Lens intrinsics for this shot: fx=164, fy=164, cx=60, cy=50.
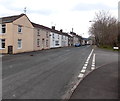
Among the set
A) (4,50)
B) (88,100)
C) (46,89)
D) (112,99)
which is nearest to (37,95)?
(46,89)

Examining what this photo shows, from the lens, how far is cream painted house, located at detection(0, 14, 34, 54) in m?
25.7

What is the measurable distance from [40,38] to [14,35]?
1151 cm

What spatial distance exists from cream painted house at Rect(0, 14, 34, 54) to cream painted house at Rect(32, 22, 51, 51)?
480cm

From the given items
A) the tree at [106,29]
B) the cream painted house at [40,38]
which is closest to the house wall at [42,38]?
the cream painted house at [40,38]

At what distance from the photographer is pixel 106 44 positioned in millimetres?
56812

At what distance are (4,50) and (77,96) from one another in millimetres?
22545

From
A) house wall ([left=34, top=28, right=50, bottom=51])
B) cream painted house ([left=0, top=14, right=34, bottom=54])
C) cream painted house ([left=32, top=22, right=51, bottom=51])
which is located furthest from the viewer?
cream painted house ([left=32, top=22, right=51, bottom=51])

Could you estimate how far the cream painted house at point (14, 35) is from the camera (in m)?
25.7

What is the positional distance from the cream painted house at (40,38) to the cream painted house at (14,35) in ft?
15.7

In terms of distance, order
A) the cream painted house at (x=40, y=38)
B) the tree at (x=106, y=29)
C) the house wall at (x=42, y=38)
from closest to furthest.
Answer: the house wall at (x=42, y=38)
the cream painted house at (x=40, y=38)
the tree at (x=106, y=29)

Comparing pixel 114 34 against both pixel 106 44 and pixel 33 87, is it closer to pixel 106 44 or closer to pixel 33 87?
pixel 106 44

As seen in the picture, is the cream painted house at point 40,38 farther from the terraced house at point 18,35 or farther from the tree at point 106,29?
the tree at point 106,29

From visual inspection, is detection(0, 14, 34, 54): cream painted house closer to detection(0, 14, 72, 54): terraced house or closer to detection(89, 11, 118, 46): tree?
detection(0, 14, 72, 54): terraced house

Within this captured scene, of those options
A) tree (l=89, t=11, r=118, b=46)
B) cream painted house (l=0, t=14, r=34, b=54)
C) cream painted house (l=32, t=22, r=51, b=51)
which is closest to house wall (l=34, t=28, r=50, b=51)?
cream painted house (l=32, t=22, r=51, b=51)
